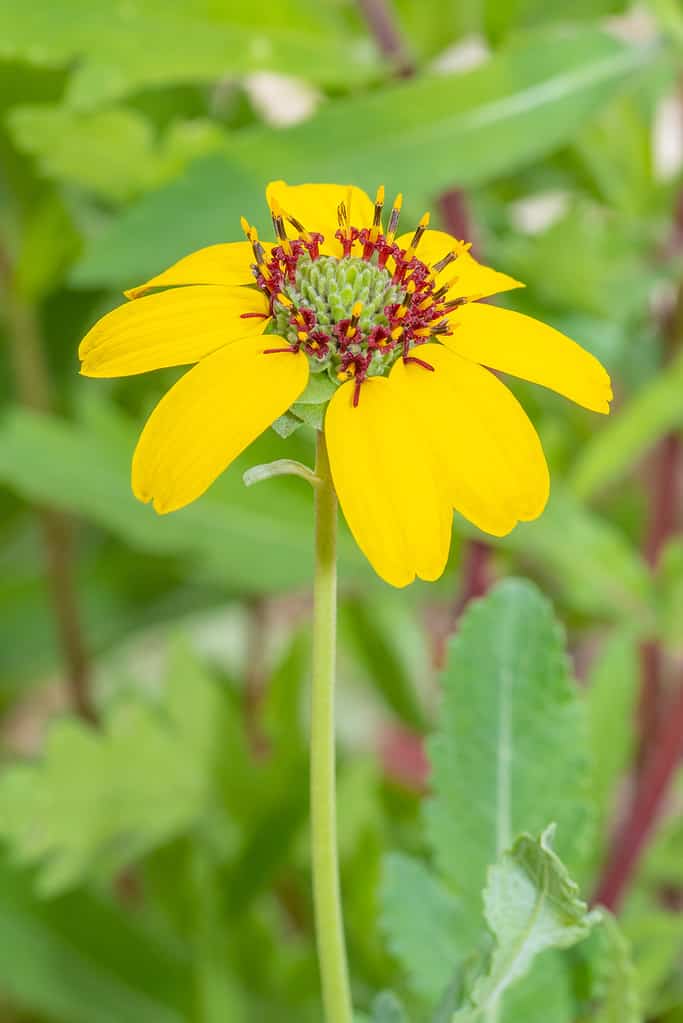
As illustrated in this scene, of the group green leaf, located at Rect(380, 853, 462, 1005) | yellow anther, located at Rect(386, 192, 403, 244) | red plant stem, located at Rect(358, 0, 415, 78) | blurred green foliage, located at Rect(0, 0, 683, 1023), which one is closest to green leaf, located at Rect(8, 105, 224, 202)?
blurred green foliage, located at Rect(0, 0, 683, 1023)

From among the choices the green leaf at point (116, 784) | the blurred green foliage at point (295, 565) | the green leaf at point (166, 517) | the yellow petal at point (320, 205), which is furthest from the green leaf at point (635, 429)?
the yellow petal at point (320, 205)

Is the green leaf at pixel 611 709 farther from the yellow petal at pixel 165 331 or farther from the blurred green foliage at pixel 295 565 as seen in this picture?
the yellow petal at pixel 165 331

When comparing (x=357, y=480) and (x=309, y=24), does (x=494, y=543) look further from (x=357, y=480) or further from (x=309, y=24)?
(x=357, y=480)

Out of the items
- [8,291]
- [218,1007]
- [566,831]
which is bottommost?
[218,1007]

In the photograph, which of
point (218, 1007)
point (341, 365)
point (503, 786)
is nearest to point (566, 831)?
point (503, 786)

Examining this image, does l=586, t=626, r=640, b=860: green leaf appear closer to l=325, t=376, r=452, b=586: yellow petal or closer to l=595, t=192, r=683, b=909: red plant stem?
l=595, t=192, r=683, b=909: red plant stem
